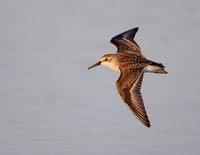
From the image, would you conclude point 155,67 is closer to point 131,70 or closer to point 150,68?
point 150,68

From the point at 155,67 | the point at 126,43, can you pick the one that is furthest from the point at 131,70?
the point at 126,43

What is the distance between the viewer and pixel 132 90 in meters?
8.95

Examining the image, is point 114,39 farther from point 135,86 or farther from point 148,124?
point 148,124

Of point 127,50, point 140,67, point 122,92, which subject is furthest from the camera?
point 127,50

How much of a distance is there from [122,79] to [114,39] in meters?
2.49

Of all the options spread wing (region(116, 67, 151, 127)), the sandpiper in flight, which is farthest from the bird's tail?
spread wing (region(116, 67, 151, 127))

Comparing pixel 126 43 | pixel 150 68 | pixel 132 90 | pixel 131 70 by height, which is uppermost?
pixel 126 43

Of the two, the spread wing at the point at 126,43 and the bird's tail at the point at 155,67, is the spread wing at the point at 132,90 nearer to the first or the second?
the bird's tail at the point at 155,67

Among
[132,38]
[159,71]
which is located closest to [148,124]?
[159,71]

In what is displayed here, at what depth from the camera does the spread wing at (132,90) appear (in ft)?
28.1

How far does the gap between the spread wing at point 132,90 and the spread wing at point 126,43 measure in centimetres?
148

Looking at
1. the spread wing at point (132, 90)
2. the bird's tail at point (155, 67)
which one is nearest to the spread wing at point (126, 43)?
the bird's tail at point (155, 67)

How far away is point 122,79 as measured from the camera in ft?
29.9

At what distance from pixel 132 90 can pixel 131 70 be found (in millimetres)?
634
